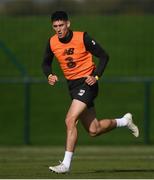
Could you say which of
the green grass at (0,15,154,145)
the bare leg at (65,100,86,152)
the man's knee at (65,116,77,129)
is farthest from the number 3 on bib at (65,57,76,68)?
the green grass at (0,15,154,145)

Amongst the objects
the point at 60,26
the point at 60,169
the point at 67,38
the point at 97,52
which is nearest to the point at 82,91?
the point at 97,52

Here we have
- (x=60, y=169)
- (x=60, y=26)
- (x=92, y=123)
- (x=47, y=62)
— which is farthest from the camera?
(x=47, y=62)

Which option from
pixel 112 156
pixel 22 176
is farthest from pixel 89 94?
pixel 112 156

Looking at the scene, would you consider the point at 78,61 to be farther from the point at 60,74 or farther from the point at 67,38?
the point at 60,74

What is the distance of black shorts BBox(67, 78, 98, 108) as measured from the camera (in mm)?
13472

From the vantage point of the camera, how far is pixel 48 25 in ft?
88.2

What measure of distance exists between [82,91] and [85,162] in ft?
9.04

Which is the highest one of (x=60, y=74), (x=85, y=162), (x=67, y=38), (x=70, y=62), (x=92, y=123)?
Answer: (x=67, y=38)

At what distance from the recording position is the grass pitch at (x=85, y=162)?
12.9m

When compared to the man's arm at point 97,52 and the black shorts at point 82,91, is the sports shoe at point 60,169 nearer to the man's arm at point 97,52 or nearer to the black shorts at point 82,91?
the black shorts at point 82,91

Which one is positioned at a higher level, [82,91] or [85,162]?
[82,91]

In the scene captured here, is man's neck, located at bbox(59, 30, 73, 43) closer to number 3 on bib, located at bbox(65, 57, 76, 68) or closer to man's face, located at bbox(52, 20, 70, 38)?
man's face, located at bbox(52, 20, 70, 38)

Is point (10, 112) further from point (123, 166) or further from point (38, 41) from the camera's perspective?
point (123, 166)

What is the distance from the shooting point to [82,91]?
13.5 metres
